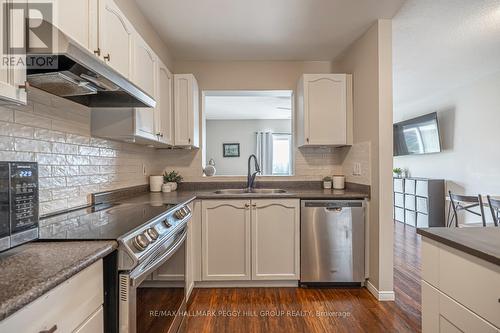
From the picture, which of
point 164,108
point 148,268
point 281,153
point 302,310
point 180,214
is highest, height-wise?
point 164,108

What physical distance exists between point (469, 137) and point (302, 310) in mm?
3961

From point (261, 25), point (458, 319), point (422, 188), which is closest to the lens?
point (458, 319)

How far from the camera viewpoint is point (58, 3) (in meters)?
1.03

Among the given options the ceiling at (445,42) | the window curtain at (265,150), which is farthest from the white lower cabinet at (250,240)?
the window curtain at (265,150)

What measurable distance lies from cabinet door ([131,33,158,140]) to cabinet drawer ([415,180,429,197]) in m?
4.58

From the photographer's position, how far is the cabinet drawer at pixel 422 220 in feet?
14.6

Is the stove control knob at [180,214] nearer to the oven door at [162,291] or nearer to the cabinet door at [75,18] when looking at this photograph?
the oven door at [162,291]

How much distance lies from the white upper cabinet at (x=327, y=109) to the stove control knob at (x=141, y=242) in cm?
198

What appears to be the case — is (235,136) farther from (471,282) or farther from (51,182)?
(471,282)

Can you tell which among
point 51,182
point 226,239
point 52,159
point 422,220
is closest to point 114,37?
point 52,159

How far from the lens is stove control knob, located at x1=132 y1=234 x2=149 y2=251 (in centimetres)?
99

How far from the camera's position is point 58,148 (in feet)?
4.59

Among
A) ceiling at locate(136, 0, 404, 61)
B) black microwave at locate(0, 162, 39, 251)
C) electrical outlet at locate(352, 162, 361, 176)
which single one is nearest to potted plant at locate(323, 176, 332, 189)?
electrical outlet at locate(352, 162, 361, 176)

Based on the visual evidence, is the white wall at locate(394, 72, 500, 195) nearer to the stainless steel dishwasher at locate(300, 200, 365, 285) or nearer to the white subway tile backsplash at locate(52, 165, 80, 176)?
the stainless steel dishwasher at locate(300, 200, 365, 285)
